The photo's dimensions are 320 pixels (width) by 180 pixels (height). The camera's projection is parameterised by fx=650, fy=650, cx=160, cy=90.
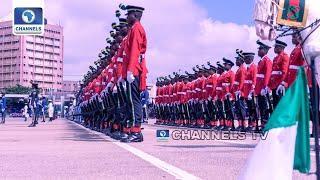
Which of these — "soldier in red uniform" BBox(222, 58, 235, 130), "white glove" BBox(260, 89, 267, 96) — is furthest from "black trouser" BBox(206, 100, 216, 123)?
"white glove" BBox(260, 89, 267, 96)

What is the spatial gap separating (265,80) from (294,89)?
12756 millimetres

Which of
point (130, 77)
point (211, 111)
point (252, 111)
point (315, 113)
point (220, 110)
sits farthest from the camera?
point (211, 111)

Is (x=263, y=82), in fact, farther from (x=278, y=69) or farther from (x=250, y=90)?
(x=250, y=90)

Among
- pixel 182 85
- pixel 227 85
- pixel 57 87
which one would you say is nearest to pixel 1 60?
pixel 57 87

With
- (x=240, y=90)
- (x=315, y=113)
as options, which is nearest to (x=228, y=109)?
(x=240, y=90)

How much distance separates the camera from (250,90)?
18.3 m

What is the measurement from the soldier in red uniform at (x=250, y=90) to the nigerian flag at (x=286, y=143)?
46.4ft

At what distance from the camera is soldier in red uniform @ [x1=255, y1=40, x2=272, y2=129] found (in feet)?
52.5

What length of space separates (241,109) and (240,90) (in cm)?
60

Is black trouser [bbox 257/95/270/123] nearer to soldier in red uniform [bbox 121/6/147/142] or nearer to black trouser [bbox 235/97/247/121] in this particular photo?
black trouser [bbox 235/97/247/121]

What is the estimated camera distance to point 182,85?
2955 cm

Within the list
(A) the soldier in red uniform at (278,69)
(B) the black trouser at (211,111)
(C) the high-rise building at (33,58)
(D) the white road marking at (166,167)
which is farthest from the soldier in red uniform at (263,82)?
(C) the high-rise building at (33,58)

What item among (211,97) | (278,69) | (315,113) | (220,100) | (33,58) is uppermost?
(33,58)

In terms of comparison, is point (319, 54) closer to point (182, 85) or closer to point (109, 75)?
point (109, 75)
